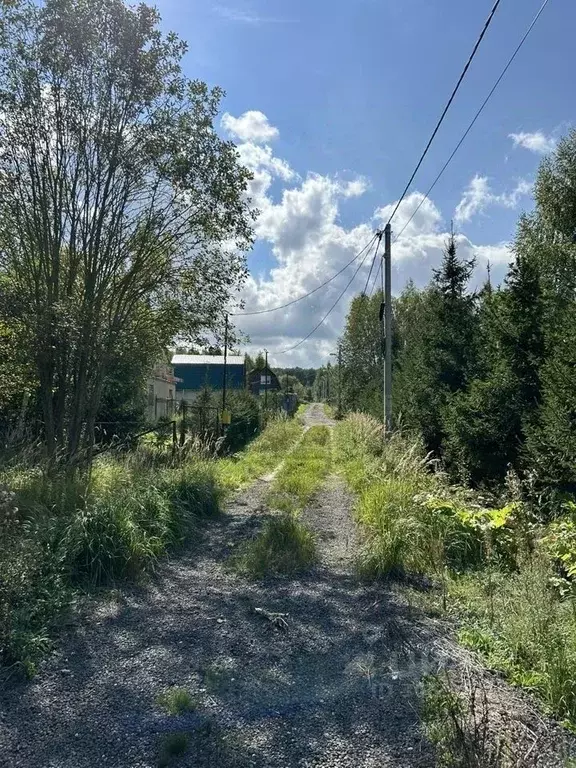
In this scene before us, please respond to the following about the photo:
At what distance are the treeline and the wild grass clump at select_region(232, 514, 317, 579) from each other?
254 centimetres

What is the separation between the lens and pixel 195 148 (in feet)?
29.1

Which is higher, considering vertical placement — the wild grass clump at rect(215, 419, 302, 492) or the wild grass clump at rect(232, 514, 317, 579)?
the wild grass clump at rect(232, 514, 317, 579)

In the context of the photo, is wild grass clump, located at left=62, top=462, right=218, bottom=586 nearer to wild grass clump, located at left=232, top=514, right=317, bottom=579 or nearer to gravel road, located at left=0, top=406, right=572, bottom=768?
gravel road, located at left=0, top=406, right=572, bottom=768

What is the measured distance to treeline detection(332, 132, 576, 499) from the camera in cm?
688

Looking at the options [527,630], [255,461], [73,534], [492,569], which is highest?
[73,534]

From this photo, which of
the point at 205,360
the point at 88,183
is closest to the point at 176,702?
the point at 88,183

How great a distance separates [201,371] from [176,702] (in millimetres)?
48026

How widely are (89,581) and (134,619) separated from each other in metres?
0.82

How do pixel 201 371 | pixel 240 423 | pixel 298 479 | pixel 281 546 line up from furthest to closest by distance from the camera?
pixel 201 371 < pixel 240 423 < pixel 298 479 < pixel 281 546

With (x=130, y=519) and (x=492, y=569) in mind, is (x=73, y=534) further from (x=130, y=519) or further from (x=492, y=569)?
(x=492, y=569)

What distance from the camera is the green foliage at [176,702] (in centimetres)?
297

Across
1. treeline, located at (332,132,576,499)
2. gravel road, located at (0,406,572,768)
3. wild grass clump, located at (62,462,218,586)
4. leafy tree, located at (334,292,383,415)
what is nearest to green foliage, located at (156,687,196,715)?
gravel road, located at (0,406,572,768)

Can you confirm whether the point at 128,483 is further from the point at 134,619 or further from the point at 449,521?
the point at 449,521

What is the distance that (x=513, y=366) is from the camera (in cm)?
927
